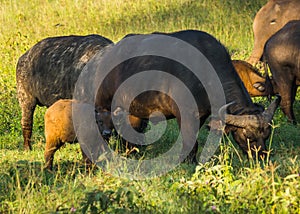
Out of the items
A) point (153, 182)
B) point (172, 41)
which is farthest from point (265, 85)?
point (153, 182)

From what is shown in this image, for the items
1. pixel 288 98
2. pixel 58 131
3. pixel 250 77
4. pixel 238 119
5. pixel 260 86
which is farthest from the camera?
pixel 250 77

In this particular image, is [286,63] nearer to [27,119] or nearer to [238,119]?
[238,119]

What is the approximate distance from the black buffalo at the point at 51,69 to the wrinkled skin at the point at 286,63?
110 inches

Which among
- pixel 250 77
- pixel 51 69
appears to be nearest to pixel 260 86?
pixel 250 77

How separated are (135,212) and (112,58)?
146 inches

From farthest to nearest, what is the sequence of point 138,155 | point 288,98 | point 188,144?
point 288,98, point 138,155, point 188,144

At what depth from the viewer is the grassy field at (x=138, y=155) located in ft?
18.7

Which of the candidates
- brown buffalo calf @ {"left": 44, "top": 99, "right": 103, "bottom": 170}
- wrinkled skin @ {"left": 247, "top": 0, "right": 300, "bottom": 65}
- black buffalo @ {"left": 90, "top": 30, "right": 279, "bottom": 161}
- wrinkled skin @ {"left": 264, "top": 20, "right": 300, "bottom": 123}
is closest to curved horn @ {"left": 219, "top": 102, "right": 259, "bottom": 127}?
black buffalo @ {"left": 90, "top": 30, "right": 279, "bottom": 161}

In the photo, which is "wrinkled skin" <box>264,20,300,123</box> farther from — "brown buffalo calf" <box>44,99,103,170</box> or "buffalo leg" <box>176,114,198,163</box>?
"brown buffalo calf" <box>44,99,103,170</box>

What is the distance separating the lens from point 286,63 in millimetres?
11102

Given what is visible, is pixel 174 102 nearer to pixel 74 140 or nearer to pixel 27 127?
pixel 74 140

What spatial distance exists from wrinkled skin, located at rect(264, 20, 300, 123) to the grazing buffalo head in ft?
10.5

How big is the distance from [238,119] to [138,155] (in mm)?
1659

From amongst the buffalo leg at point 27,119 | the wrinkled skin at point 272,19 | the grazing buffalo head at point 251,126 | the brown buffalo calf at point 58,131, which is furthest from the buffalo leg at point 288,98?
the brown buffalo calf at point 58,131
